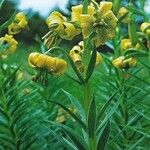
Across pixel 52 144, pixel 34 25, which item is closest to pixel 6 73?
pixel 52 144

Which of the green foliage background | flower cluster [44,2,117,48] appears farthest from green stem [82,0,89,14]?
the green foliage background

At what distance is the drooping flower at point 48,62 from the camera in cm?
131

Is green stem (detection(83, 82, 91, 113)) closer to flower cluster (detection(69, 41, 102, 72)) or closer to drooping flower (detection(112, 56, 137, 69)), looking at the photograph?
flower cluster (detection(69, 41, 102, 72))

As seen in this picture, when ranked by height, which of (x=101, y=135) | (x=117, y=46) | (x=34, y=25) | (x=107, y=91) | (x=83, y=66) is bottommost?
(x=34, y=25)

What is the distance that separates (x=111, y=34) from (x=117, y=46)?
0.57 meters

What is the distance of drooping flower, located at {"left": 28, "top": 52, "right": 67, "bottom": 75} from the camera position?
4.29ft

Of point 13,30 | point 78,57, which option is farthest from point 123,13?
point 13,30

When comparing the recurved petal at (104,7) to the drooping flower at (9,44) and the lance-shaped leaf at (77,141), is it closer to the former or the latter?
the lance-shaped leaf at (77,141)

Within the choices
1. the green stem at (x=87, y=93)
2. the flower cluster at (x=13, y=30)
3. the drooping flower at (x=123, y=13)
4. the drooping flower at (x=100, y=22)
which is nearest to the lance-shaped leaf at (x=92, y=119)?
the green stem at (x=87, y=93)

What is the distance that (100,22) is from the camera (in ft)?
4.30

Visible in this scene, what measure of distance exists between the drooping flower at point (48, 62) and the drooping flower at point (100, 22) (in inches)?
3.3

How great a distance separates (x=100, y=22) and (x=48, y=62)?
15cm

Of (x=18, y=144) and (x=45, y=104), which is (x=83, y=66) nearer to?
(x=18, y=144)

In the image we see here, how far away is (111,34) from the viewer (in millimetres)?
1307
